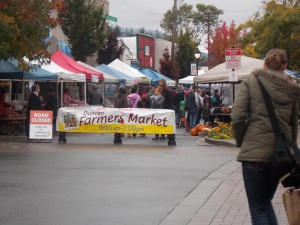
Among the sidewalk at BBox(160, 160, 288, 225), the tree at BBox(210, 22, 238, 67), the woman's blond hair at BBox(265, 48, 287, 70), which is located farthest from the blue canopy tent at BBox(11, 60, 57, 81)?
the tree at BBox(210, 22, 238, 67)

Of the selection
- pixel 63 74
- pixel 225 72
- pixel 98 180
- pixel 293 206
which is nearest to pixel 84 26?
pixel 63 74

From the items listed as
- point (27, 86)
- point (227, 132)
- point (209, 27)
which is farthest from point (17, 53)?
point (209, 27)

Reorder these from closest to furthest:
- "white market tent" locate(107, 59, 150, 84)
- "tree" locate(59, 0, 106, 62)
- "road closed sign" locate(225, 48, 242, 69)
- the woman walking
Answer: the woman walking
"road closed sign" locate(225, 48, 242, 69)
"white market tent" locate(107, 59, 150, 84)
"tree" locate(59, 0, 106, 62)

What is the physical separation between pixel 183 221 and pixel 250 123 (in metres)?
2.49

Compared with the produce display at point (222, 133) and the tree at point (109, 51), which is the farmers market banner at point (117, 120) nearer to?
the produce display at point (222, 133)

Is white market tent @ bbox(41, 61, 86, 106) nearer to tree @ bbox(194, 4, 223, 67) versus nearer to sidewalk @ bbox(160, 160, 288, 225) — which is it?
sidewalk @ bbox(160, 160, 288, 225)

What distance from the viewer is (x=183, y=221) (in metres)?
7.71

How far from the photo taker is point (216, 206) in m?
8.59

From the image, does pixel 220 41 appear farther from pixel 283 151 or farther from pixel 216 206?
pixel 283 151

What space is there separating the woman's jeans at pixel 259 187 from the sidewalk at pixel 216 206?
6.06 ft

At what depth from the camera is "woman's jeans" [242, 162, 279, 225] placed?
18.1 ft

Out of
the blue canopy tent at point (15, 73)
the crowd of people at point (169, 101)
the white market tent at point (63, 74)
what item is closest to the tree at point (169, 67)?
the crowd of people at point (169, 101)

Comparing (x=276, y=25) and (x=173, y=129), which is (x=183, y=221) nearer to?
(x=173, y=129)

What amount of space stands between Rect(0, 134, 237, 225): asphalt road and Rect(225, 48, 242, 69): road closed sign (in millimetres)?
3845
